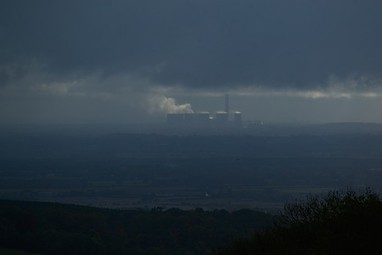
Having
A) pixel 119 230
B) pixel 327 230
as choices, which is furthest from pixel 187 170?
pixel 327 230

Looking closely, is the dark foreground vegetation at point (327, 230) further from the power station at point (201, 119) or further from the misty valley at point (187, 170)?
the power station at point (201, 119)

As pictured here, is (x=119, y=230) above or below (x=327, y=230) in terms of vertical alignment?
below

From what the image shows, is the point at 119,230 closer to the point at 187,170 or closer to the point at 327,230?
the point at 327,230

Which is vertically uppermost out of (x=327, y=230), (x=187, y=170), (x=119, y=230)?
(x=327, y=230)

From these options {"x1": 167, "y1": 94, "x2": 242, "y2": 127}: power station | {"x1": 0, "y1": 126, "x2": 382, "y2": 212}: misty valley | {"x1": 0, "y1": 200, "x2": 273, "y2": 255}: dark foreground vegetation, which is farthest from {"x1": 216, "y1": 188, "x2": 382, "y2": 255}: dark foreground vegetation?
{"x1": 167, "y1": 94, "x2": 242, "y2": 127}: power station

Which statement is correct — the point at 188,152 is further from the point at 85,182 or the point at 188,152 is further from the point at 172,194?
the point at 172,194

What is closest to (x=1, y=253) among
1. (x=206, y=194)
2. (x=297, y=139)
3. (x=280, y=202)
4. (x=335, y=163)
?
(x=280, y=202)

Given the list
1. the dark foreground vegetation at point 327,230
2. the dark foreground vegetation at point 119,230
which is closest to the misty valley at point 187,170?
the dark foreground vegetation at point 119,230
